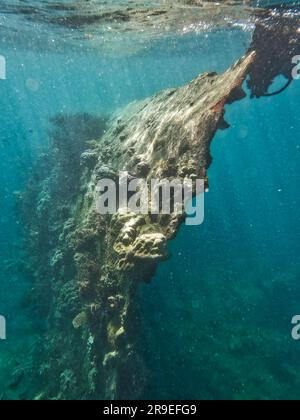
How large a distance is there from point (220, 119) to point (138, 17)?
517 inches

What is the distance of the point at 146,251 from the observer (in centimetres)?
734

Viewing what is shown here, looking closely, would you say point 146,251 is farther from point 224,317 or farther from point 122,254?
point 224,317

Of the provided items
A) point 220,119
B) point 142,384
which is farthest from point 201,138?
point 142,384

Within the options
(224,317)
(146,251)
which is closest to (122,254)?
Answer: (146,251)

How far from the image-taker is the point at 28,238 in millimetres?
18500

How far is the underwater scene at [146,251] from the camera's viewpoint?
8508 mm

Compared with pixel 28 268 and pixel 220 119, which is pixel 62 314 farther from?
pixel 220 119

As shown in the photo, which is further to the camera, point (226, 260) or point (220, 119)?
point (226, 260)

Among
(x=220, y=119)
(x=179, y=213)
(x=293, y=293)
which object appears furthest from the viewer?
(x=293, y=293)

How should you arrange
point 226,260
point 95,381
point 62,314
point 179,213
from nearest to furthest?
point 179,213 → point 95,381 → point 62,314 → point 226,260

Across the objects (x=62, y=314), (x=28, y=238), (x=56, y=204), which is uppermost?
(x=56, y=204)

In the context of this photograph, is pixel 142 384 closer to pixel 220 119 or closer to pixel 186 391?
pixel 186 391

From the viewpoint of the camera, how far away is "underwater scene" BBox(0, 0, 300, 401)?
851cm

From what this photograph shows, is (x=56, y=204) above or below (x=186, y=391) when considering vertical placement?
above
